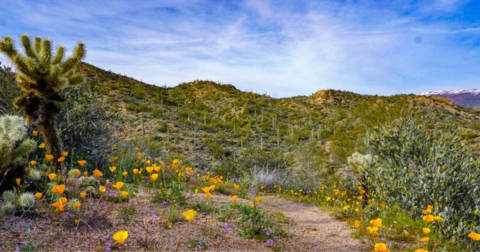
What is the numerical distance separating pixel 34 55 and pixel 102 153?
2513mm

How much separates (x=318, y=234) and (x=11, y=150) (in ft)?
13.0

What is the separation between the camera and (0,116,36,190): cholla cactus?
3.66 m

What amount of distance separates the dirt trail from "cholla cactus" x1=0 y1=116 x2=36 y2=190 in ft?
10.7

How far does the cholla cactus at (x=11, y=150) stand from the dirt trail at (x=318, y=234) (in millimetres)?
3263

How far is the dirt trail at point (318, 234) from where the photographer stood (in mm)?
3959

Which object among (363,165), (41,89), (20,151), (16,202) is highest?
(41,89)

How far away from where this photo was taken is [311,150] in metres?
16.5

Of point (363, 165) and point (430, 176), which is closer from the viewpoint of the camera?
point (430, 176)

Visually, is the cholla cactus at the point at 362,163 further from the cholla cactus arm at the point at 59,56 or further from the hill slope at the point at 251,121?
the cholla cactus arm at the point at 59,56

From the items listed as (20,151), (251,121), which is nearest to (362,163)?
(20,151)

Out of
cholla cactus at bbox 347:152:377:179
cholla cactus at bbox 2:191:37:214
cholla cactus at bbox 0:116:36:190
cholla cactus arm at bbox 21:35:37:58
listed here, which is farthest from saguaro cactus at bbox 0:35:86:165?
cholla cactus at bbox 347:152:377:179

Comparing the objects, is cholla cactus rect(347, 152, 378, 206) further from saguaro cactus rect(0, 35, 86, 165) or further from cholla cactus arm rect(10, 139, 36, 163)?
cholla cactus arm rect(10, 139, 36, 163)

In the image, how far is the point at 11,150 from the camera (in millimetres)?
3779

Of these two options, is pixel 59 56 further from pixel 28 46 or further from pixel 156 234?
pixel 156 234
